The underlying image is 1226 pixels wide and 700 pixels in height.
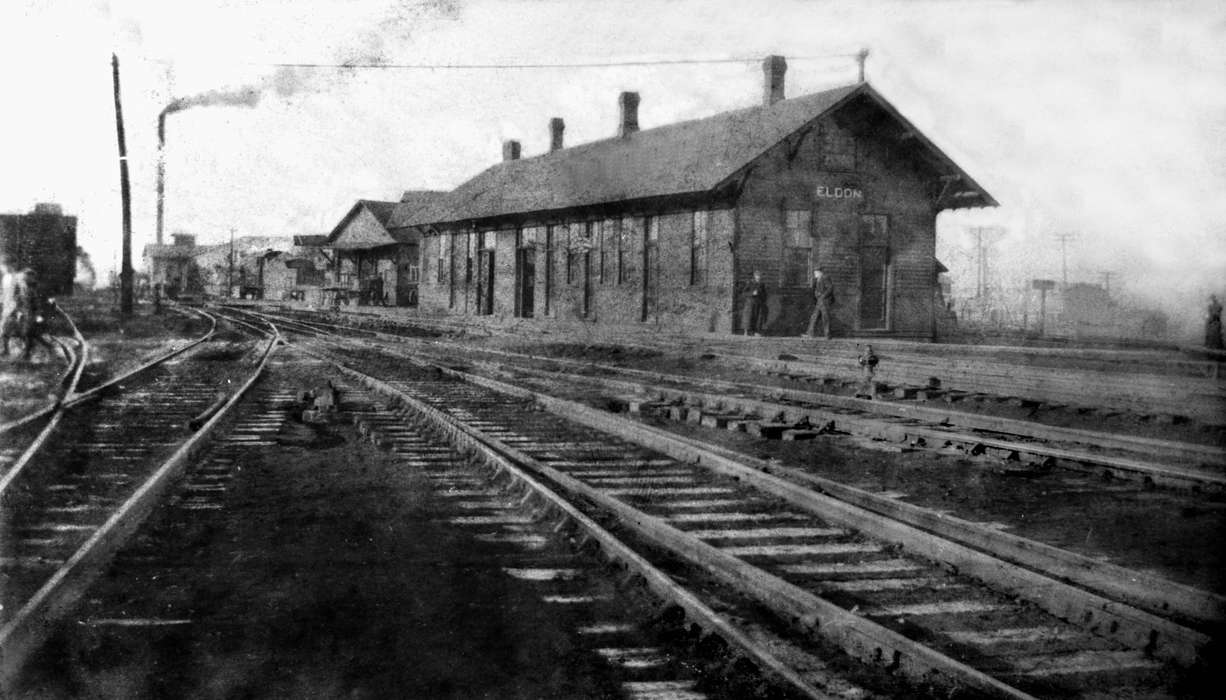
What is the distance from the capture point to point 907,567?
5234 millimetres

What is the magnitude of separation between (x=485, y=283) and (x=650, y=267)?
11.2 m

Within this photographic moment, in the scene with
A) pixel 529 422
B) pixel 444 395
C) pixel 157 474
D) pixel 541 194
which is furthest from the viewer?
pixel 541 194

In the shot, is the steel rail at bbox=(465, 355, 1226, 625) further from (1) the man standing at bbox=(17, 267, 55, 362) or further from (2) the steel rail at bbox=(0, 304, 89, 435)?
(1) the man standing at bbox=(17, 267, 55, 362)

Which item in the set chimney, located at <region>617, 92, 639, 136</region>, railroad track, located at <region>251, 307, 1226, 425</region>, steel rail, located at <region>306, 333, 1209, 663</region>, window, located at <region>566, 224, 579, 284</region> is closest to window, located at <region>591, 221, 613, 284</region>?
window, located at <region>566, 224, 579, 284</region>

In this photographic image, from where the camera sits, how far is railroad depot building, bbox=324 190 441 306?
55.6 m

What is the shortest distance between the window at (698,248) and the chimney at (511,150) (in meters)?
20.4

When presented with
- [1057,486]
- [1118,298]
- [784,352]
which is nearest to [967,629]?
[1057,486]

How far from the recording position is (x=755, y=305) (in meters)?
23.5

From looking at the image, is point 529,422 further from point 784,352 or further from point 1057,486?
point 784,352

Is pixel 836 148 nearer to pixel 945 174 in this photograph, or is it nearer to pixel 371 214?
pixel 945 174

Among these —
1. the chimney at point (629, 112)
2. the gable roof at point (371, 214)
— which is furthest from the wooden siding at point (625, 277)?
the gable roof at point (371, 214)

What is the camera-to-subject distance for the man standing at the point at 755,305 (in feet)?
75.9

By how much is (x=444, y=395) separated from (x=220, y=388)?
3.26 metres

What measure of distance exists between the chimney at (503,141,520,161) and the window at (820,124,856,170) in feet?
71.4
